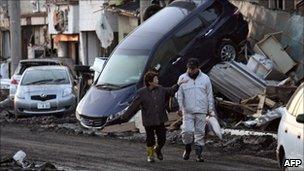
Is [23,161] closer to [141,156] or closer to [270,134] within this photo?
[141,156]

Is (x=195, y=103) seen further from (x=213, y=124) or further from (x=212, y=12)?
(x=212, y=12)

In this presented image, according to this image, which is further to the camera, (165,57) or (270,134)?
(165,57)

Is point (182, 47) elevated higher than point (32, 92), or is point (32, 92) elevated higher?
point (182, 47)

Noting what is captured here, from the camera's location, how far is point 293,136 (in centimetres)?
998

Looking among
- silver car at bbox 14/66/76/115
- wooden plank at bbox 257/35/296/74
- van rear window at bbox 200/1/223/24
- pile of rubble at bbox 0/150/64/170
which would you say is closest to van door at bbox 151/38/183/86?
van rear window at bbox 200/1/223/24

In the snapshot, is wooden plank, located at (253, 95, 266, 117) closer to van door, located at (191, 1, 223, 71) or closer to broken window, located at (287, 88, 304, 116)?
van door, located at (191, 1, 223, 71)

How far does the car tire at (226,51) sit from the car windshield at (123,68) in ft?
7.20

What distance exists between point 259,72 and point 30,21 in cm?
3046

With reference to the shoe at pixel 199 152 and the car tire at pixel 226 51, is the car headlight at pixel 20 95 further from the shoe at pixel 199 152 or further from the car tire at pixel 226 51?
the shoe at pixel 199 152

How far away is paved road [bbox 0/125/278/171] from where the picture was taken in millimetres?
12844

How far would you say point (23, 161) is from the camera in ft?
40.6

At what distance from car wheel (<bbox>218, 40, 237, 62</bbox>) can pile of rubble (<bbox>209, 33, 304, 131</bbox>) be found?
0.39 meters

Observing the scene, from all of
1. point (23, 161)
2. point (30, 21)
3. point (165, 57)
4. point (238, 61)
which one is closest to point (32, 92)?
point (165, 57)

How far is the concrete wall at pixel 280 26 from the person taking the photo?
2148cm
